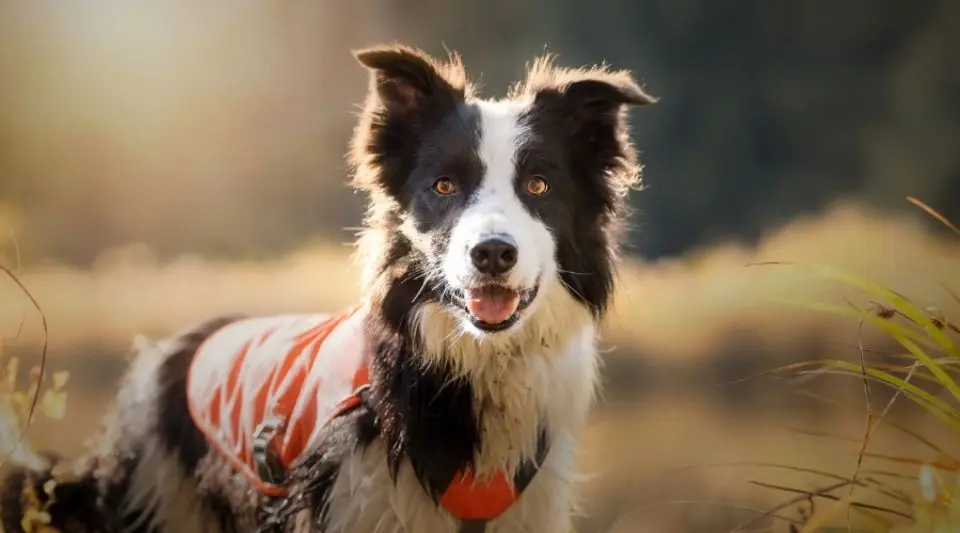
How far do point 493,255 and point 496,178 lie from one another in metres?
0.20

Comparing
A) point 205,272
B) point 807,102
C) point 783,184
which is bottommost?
point 205,272

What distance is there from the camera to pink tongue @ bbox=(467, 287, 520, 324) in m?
1.47

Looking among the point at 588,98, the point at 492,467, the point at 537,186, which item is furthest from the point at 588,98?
the point at 492,467

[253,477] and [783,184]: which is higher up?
[783,184]

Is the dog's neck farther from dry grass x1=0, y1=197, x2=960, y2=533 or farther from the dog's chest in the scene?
dry grass x1=0, y1=197, x2=960, y2=533

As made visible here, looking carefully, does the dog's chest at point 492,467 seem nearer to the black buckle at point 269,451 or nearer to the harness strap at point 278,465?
the harness strap at point 278,465

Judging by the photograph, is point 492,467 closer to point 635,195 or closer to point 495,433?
point 495,433

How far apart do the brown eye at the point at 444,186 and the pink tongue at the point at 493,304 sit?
21cm

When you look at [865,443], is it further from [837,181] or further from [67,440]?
[67,440]

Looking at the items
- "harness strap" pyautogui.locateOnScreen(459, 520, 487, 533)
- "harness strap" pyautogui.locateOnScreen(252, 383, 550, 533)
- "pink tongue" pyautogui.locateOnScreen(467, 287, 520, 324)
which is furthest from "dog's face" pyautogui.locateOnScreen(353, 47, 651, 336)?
"harness strap" pyautogui.locateOnScreen(459, 520, 487, 533)

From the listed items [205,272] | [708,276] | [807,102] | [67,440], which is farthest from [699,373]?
[67,440]

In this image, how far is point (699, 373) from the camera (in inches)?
75.2

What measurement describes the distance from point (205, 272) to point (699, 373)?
1.19 metres

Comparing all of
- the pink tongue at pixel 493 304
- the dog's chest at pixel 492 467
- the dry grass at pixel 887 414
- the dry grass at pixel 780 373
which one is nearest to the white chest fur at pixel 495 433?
the dog's chest at pixel 492 467
